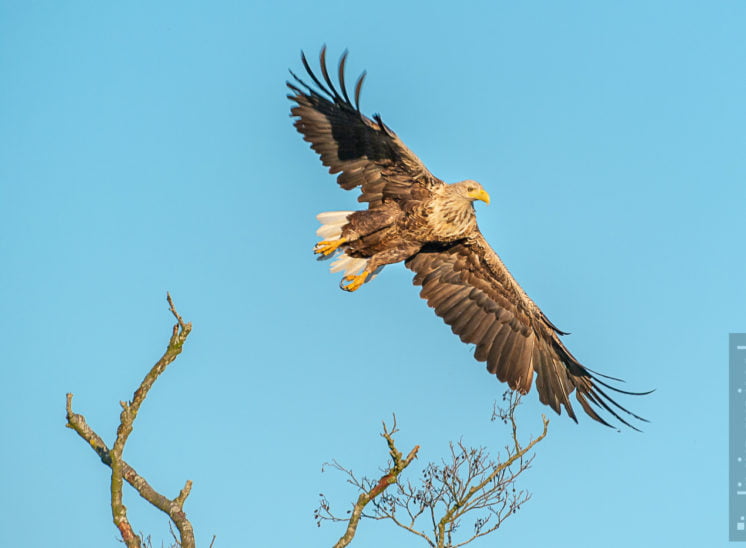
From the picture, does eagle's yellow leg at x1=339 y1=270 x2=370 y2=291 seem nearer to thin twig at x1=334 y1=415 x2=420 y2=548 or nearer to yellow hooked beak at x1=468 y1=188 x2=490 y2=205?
yellow hooked beak at x1=468 y1=188 x2=490 y2=205

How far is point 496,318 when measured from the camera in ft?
36.0

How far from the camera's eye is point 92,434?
589 centimetres

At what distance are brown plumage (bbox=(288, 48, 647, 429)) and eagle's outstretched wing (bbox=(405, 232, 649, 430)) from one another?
1 cm

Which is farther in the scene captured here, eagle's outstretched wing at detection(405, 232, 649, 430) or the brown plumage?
eagle's outstretched wing at detection(405, 232, 649, 430)

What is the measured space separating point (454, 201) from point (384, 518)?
3.50m

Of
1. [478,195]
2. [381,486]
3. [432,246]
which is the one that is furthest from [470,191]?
[381,486]

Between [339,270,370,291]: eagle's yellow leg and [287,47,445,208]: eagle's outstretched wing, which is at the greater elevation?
[287,47,445,208]: eagle's outstretched wing

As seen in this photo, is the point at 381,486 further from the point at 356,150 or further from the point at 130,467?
the point at 356,150

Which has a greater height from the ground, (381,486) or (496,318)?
(496,318)

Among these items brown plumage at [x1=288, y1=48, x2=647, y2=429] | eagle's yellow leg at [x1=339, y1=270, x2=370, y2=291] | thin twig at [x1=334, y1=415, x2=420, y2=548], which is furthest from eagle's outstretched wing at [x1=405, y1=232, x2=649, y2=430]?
thin twig at [x1=334, y1=415, x2=420, y2=548]

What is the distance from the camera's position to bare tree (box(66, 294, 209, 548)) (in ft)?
18.2

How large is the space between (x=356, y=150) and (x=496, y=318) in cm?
279

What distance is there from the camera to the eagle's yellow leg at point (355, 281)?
999 centimetres

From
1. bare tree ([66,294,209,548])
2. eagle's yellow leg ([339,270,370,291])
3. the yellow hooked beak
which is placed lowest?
bare tree ([66,294,209,548])
